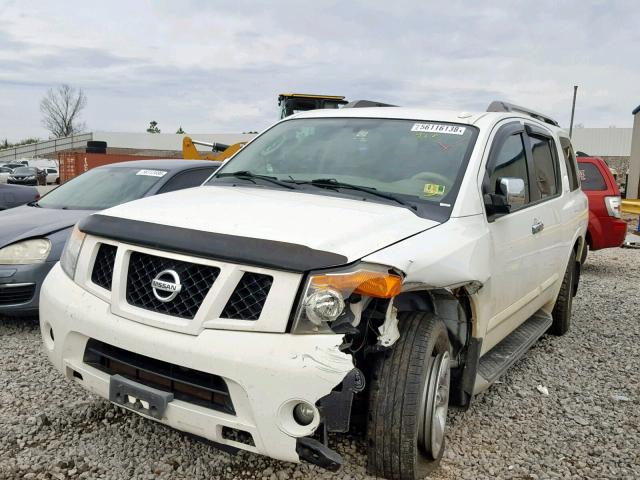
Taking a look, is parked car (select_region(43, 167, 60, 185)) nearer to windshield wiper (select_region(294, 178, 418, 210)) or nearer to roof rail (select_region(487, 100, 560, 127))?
roof rail (select_region(487, 100, 560, 127))

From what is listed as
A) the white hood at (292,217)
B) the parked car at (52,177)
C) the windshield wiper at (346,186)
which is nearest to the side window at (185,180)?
the white hood at (292,217)

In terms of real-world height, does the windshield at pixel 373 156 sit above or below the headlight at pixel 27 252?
above

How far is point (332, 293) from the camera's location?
7.26 ft

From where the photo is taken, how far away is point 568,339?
5383mm

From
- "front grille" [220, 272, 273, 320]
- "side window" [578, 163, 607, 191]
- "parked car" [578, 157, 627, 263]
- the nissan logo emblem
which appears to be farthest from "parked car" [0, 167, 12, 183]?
"front grille" [220, 272, 273, 320]

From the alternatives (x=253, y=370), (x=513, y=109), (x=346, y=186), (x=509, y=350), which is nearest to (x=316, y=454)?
(x=253, y=370)

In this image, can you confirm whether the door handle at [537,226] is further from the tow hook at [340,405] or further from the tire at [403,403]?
the tow hook at [340,405]

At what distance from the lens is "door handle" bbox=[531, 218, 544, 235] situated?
12.8ft

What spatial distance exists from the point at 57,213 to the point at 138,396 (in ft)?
11.4

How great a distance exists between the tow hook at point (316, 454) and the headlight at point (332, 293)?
428mm

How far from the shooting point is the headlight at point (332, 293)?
2201mm

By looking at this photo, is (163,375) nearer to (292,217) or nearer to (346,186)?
(292,217)

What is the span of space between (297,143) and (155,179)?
247 centimetres

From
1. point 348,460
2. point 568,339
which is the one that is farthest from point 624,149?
point 348,460
